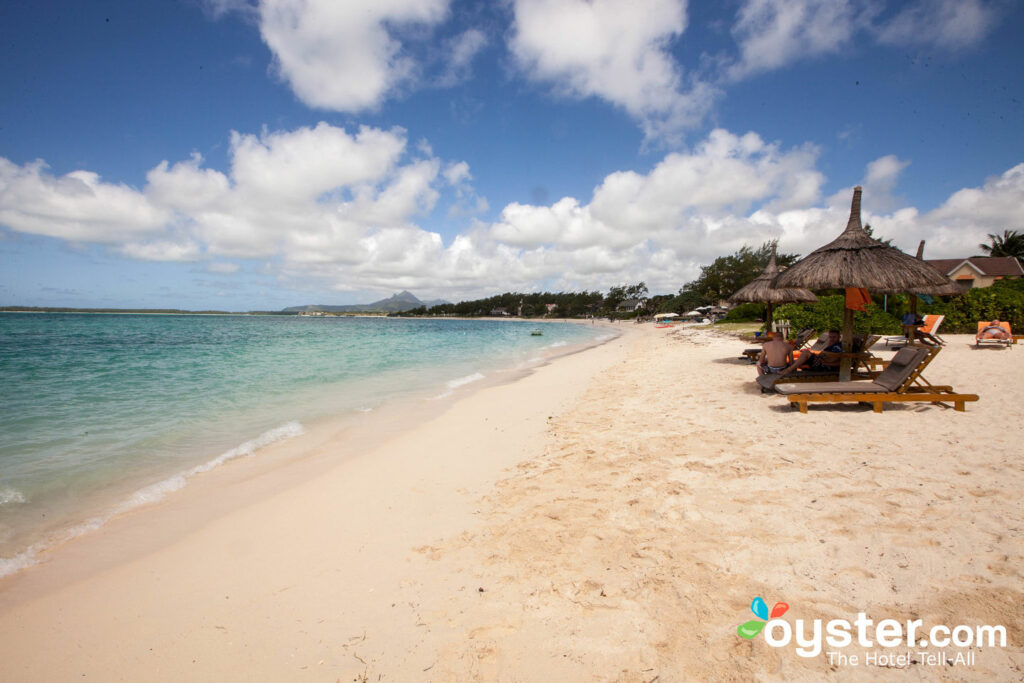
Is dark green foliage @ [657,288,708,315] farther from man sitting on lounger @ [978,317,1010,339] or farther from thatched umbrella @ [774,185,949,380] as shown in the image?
thatched umbrella @ [774,185,949,380]

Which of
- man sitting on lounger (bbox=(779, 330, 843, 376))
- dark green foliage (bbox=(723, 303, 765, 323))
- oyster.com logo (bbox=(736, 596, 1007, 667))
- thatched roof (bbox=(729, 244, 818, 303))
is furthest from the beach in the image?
dark green foliage (bbox=(723, 303, 765, 323))

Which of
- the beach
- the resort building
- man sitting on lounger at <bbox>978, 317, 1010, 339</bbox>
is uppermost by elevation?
the resort building

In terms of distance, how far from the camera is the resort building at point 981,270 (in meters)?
38.8

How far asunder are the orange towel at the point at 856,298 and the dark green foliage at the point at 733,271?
155ft

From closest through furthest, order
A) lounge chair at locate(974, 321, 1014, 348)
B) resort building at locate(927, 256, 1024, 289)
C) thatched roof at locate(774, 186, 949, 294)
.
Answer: thatched roof at locate(774, 186, 949, 294) → lounge chair at locate(974, 321, 1014, 348) → resort building at locate(927, 256, 1024, 289)

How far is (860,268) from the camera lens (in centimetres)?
718

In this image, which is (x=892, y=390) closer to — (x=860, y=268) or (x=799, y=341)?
(x=860, y=268)

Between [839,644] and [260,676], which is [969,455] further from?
[260,676]

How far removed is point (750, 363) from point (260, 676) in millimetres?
13002

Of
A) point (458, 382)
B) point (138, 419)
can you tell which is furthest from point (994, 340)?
point (138, 419)

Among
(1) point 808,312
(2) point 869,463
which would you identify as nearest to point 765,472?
(2) point 869,463

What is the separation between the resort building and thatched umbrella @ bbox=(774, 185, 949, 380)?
45874mm

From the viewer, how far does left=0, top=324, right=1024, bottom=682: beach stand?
91.0 inches

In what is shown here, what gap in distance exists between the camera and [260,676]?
2365 millimetres
